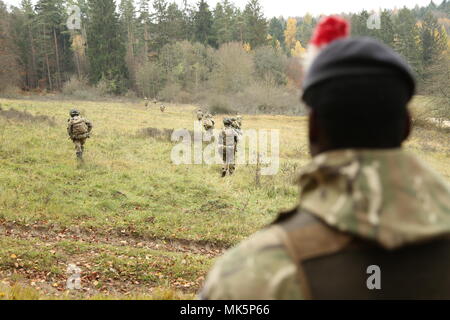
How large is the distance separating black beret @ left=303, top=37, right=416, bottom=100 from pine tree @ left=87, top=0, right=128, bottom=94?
58912 millimetres

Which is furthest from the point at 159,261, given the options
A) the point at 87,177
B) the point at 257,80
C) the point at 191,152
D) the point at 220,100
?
the point at 257,80

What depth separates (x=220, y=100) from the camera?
48.1 m

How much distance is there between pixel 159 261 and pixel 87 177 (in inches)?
244

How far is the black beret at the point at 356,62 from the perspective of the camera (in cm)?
131

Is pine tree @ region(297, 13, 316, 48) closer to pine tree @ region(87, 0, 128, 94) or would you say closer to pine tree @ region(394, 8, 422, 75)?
pine tree @ region(394, 8, 422, 75)

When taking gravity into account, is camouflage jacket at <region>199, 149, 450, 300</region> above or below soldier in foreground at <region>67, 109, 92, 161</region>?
above

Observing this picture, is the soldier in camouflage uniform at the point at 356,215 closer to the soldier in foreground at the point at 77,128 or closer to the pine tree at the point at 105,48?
the soldier in foreground at the point at 77,128

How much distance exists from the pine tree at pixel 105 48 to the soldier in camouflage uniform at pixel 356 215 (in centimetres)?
5899

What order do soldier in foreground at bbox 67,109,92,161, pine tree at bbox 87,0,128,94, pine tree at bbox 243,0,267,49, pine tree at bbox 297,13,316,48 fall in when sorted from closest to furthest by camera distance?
soldier in foreground at bbox 67,109,92,161
pine tree at bbox 87,0,128,94
pine tree at bbox 243,0,267,49
pine tree at bbox 297,13,316,48

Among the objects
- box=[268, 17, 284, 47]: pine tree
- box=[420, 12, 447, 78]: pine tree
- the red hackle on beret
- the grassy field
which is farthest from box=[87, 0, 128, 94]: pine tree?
the red hackle on beret

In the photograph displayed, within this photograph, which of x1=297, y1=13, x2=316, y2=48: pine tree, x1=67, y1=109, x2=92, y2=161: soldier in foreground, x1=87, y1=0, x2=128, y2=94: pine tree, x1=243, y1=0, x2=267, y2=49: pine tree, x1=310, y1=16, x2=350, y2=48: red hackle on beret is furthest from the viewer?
x1=297, y1=13, x2=316, y2=48: pine tree

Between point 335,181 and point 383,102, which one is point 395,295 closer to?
point 335,181

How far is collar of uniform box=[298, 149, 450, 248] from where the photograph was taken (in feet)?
3.92

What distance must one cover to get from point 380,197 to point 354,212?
95 millimetres
